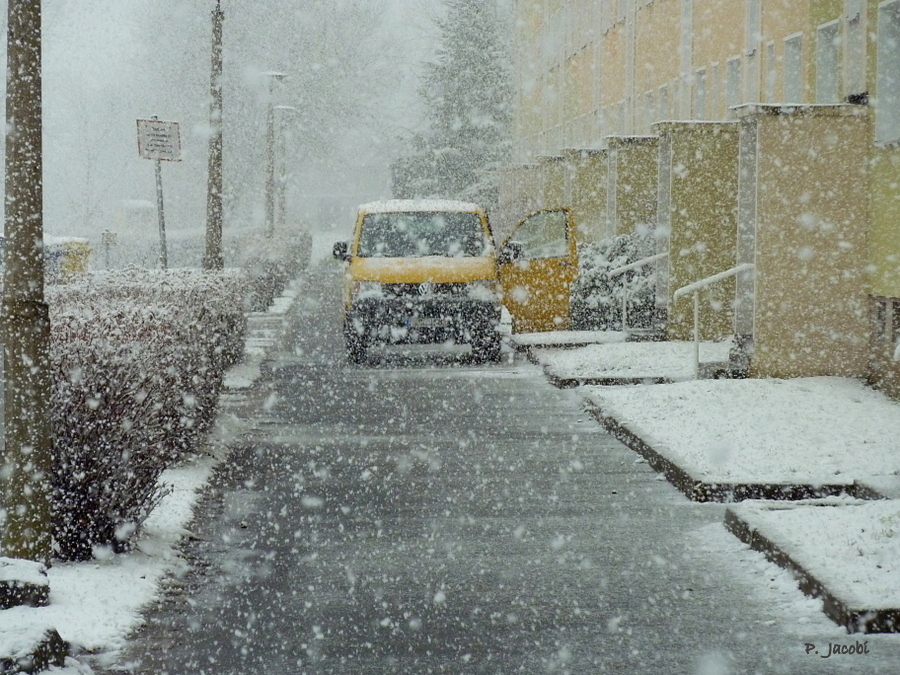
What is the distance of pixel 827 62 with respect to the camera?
18266 mm

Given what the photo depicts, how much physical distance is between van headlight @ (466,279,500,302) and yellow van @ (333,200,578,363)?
11 mm

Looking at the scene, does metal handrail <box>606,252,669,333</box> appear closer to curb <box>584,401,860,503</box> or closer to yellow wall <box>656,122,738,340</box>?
yellow wall <box>656,122,738,340</box>

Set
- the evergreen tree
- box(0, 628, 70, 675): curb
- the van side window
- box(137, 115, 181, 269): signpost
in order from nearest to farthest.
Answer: box(0, 628, 70, 675): curb < box(137, 115, 181, 269): signpost < the van side window < the evergreen tree

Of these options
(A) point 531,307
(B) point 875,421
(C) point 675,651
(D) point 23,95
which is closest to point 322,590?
(C) point 675,651

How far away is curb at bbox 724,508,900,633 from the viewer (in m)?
6.16

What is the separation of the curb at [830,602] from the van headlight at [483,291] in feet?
34.6

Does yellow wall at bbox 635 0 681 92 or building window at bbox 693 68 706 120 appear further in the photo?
yellow wall at bbox 635 0 681 92

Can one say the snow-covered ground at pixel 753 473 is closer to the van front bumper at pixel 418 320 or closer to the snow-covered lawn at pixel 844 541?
the snow-covered lawn at pixel 844 541

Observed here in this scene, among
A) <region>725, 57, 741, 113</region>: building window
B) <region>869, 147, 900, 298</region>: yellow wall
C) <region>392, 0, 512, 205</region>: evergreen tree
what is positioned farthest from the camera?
<region>392, 0, 512, 205</region>: evergreen tree

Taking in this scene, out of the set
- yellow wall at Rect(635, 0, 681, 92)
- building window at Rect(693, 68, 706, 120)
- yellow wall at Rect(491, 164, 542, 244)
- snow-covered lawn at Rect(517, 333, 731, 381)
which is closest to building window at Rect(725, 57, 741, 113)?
building window at Rect(693, 68, 706, 120)

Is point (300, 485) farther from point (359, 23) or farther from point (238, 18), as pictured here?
point (359, 23)

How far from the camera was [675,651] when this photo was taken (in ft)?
19.7

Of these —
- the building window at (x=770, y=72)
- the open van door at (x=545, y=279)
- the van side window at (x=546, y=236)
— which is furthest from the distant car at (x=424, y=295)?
the building window at (x=770, y=72)

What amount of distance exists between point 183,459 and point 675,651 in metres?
4.78
